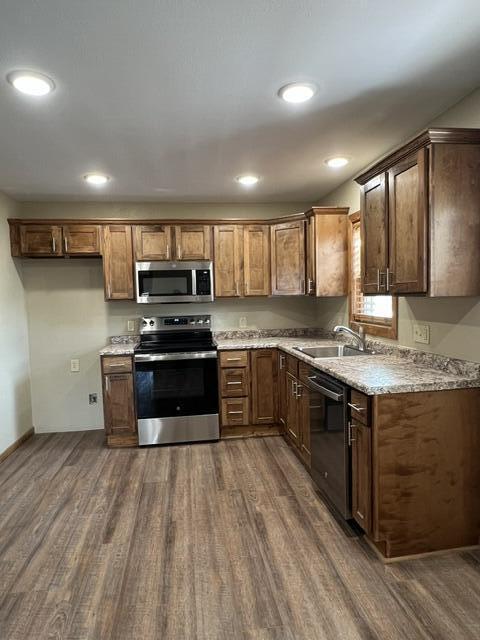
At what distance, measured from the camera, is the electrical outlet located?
7.77ft

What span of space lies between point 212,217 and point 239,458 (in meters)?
2.53

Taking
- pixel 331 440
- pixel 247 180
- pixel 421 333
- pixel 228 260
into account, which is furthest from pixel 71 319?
pixel 421 333

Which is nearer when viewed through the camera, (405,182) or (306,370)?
(405,182)

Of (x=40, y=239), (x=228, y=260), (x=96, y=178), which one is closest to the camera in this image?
(x=96, y=178)

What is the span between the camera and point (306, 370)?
2.83m

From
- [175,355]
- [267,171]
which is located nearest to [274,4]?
[267,171]

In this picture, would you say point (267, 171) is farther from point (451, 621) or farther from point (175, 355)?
point (451, 621)

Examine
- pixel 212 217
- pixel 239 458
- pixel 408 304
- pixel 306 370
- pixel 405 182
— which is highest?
pixel 212 217

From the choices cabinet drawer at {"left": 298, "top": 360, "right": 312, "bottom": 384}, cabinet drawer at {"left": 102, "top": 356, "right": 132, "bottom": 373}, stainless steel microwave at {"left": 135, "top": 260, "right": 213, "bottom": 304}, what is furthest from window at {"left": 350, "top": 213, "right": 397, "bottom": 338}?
cabinet drawer at {"left": 102, "top": 356, "right": 132, "bottom": 373}

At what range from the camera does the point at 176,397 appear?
11.7ft

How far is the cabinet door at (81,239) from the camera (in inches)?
144

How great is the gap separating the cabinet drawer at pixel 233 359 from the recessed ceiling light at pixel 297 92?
2.27m

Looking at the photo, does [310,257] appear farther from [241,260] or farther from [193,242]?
[193,242]

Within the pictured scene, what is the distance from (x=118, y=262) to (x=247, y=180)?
4.98 feet
